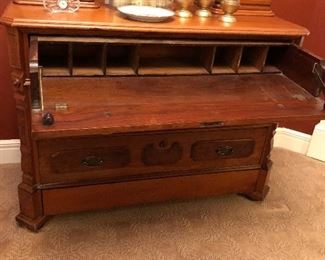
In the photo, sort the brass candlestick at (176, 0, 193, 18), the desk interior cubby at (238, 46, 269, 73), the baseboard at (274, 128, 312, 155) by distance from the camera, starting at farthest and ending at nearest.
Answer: the baseboard at (274, 128, 312, 155)
the desk interior cubby at (238, 46, 269, 73)
the brass candlestick at (176, 0, 193, 18)

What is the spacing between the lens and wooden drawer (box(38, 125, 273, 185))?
4.52 feet

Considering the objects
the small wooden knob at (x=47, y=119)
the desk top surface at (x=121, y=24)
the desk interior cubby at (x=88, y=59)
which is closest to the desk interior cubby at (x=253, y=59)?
the desk top surface at (x=121, y=24)

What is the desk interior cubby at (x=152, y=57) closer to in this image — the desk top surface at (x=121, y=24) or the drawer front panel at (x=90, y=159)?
the desk top surface at (x=121, y=24)

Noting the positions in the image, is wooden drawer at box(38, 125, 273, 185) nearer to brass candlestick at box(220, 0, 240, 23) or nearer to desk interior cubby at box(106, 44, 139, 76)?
desk interior cubby at box(106, 44, 139, 76)

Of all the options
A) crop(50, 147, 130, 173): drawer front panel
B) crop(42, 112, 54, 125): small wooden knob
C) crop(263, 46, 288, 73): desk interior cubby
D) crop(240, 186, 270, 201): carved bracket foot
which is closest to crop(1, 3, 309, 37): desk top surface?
crop(263, 46, 288, 73): desk interior cubby

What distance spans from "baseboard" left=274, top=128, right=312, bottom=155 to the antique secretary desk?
24.9 inches

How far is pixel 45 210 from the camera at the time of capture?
1.47 m

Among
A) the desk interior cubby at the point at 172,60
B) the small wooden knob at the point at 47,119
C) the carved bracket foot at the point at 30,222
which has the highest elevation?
the desk interior cubby at the point at 172,60

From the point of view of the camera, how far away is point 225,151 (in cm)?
159

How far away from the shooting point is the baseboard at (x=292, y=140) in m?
2.25

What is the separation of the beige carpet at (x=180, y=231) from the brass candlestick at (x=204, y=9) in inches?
34.1

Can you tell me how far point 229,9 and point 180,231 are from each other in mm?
948

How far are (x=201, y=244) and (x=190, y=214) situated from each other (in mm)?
184

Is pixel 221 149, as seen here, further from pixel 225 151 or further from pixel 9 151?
pixel 9 151
